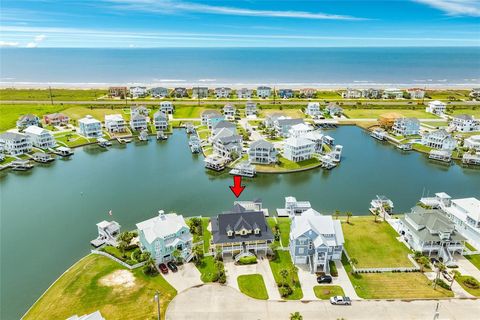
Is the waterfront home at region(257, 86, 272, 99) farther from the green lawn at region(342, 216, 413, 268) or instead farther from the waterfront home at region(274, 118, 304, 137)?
the green lawn at region(342, 216, 413, 268)

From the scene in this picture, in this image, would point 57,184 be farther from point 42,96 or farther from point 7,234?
point 42,96

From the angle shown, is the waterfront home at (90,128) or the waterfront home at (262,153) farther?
the waterfront home at (90,128)

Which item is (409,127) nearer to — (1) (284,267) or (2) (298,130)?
(2) (298,130)

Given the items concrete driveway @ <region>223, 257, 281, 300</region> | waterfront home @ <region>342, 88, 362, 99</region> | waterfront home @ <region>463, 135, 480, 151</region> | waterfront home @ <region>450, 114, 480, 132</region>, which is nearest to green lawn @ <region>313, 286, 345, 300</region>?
concrete driveway @ <region>223, 257, 281, 300</region>

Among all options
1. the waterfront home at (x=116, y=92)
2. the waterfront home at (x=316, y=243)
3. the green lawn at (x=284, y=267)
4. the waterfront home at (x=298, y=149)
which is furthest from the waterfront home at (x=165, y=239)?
the waterfront home at (x=116, y=92)

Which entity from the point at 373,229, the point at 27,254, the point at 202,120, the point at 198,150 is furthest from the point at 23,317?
the point at 202,120

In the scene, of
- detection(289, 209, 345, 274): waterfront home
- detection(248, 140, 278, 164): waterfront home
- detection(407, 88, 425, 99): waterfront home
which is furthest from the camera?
detection(407, 88, 425, 99): waterfront home

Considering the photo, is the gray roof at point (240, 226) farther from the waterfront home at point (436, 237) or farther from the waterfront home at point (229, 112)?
the waterfront home at point (229, 112)
